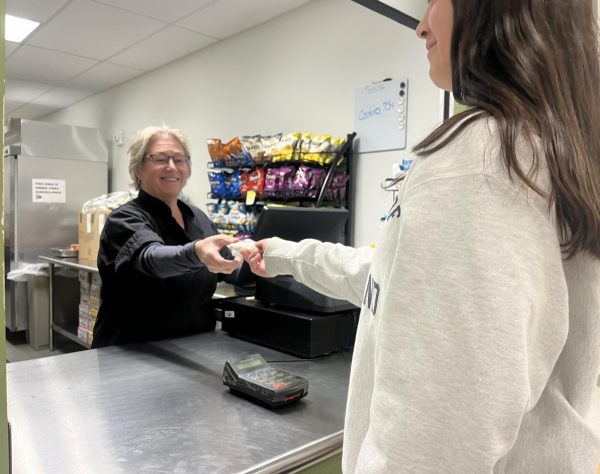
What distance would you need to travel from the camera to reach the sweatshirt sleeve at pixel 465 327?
47 cm

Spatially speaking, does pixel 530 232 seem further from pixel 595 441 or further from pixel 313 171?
pixel 313 171

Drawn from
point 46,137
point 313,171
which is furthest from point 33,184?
point 313,171

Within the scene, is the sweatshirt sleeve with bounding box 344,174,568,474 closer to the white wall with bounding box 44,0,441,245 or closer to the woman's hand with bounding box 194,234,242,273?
the woman's hand with bounding box 194,234,242,273

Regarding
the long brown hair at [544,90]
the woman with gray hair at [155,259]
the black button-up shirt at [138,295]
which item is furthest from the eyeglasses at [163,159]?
the long brown hair at [544,90]

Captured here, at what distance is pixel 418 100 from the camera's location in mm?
2514

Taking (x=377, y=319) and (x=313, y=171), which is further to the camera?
(x=313, y=171)

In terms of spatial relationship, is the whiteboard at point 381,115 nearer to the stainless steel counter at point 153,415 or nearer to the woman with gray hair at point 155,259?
the woman with gray hair at point 155,259

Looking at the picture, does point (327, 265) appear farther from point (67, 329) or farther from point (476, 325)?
point (67, 329)

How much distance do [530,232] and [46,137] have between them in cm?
473

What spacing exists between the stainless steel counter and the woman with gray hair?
0.78ft

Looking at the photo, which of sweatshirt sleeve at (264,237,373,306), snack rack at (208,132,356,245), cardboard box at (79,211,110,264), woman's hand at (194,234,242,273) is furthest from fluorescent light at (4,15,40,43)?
sweatshirt sleeve at (264,237,373,306)

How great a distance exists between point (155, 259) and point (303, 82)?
79.6 inches

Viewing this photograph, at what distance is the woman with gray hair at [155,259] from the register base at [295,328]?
0.19m

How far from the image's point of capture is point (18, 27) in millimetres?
3564
